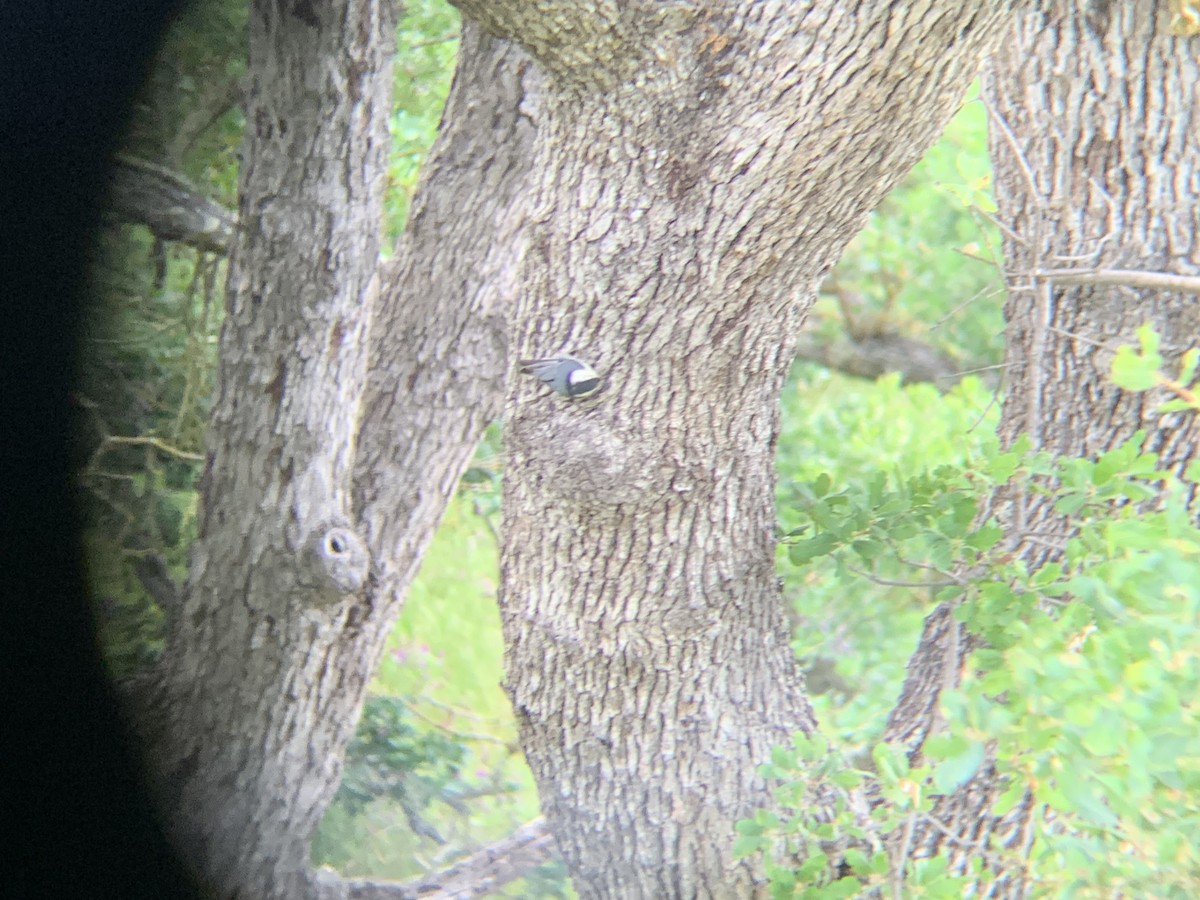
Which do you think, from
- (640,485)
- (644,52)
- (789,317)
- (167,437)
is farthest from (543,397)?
(167,437)

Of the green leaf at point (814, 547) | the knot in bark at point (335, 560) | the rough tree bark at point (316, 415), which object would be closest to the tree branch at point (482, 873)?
the rough tree bark at point (316, 415)

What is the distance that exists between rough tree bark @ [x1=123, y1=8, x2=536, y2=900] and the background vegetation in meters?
0.28

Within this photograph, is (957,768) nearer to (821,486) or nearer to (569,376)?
(821,486)

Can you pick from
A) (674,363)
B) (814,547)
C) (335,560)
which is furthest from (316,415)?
(814,547)

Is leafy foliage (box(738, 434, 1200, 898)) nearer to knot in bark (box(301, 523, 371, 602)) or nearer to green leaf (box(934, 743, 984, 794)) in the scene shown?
green leaf (box(934, 743, 984, 794))

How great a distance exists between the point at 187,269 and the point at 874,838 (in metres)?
2.24

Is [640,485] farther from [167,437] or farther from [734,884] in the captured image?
[167,437]

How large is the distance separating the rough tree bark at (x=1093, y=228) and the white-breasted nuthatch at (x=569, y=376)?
2.73 ft

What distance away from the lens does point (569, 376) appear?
1613 mm

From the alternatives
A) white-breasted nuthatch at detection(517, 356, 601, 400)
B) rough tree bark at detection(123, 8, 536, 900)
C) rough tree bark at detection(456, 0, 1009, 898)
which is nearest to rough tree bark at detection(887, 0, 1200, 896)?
rough tree bark at detection(456, 0, 1009, 898)

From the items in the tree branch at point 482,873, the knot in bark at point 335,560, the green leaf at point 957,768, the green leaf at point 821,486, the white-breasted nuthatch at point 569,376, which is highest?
the white-breasted nuthatch at point 569,376

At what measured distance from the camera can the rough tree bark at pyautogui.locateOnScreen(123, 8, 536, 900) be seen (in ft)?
7.74

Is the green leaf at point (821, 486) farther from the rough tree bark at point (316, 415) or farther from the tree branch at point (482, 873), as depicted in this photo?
the tree branch at point (482, 873)

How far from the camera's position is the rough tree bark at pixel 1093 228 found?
6.36 feet
